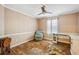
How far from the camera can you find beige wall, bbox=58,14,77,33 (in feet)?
4.60

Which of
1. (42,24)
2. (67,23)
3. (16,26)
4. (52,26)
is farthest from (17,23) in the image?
(67,23)

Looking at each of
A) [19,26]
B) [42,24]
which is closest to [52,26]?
[42,24]

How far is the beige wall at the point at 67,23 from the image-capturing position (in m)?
1.40

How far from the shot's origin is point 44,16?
149cm

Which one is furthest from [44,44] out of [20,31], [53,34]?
[20,31]

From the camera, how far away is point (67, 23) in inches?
57.8

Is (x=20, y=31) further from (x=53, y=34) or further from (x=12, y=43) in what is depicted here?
(x=53, y=34)

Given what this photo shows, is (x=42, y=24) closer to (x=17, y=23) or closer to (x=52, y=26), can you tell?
(x=52, y=26)

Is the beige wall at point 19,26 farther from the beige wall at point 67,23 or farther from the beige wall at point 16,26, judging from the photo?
the beige wall at point 67,23

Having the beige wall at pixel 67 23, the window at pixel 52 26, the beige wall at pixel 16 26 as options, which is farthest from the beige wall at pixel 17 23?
the beige wall at pixel 67 23

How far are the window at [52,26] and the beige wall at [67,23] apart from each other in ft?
0.25

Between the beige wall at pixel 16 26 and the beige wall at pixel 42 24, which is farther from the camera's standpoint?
the beige wall at pixel 42 24

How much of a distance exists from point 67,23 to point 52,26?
0.94 ft
